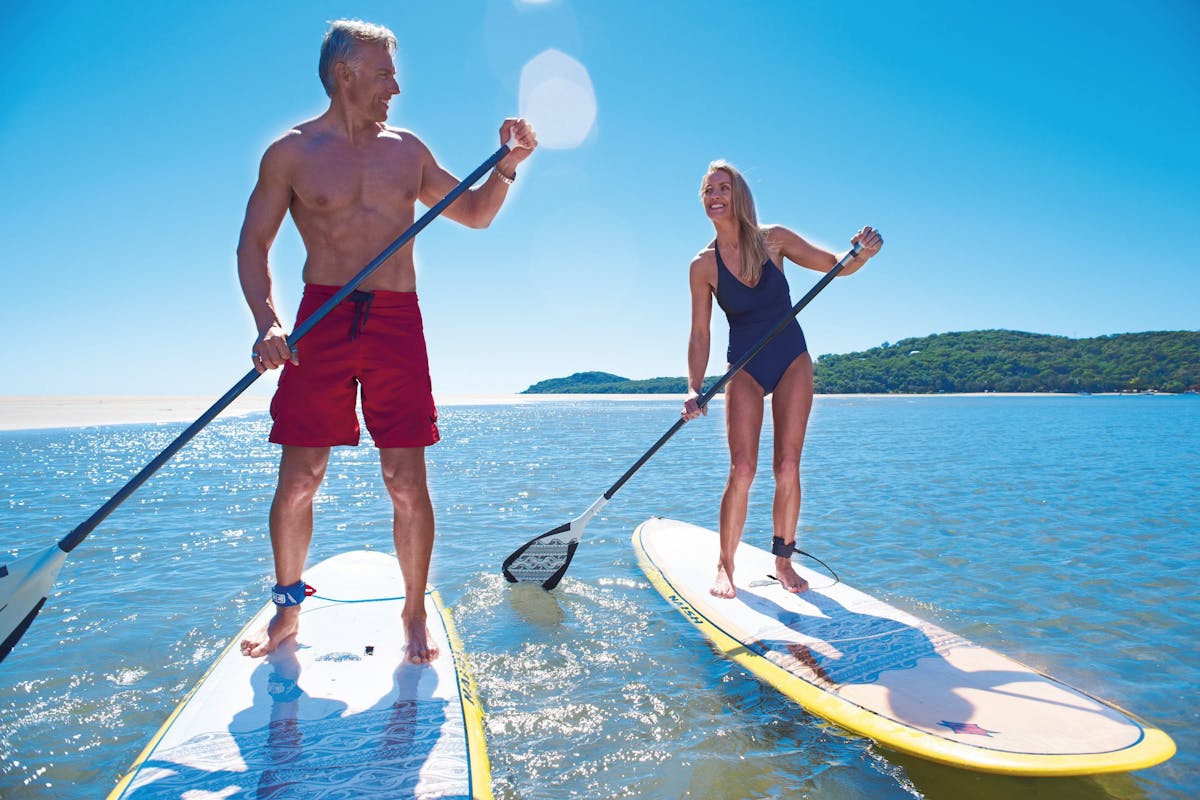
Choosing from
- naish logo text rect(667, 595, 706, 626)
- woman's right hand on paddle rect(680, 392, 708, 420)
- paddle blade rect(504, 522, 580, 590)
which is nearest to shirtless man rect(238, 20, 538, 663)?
naish logo text rect(667, 595, 706, 626)

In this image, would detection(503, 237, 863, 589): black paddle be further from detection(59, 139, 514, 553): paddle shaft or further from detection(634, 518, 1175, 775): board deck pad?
detection(59, 139, 514, 553): paddle shaft

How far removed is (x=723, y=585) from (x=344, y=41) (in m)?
3.62

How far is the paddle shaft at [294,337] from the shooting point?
8.89ft

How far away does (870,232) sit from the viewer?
4.30 meters

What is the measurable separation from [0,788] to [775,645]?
3.38m

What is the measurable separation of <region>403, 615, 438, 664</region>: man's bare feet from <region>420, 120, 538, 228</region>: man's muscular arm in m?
1.97

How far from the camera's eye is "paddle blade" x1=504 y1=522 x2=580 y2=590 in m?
5.06

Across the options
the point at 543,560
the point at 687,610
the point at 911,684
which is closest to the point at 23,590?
Result: the point at 543,560

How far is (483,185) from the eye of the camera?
11.0ft

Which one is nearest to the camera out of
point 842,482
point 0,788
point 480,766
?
point 480,766

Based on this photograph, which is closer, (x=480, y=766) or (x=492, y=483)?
(x=480, y=766)

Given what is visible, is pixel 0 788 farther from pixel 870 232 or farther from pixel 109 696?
pixel 870 232

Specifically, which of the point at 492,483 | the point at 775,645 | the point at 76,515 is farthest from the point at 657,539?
the point at 76,515

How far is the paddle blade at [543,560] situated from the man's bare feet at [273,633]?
1.95m
